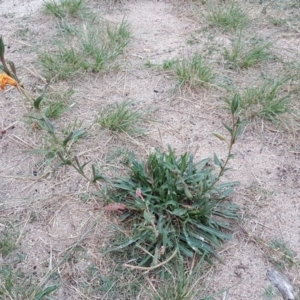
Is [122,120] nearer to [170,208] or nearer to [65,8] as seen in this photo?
[170,208]

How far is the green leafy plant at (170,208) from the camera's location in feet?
6.17

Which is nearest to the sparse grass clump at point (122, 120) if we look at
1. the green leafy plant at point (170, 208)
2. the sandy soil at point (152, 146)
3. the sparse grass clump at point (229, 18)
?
the sandy soil at point (152, 146)

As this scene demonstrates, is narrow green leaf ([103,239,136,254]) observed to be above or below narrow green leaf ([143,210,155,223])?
below

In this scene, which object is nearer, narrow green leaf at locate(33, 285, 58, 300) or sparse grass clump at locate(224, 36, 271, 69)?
narrow green leaf at locate(33, 285, 58, 300)

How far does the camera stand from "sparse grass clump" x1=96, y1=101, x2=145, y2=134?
2.48 m

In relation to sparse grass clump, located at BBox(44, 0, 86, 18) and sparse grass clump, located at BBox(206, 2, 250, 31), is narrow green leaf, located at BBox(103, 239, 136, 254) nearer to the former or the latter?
sparse grass clump, located at BBox(206, 2, 250, 31)

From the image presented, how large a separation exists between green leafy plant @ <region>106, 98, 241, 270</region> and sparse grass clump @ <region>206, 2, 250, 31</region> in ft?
4.83

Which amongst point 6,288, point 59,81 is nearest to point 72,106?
point 59,81

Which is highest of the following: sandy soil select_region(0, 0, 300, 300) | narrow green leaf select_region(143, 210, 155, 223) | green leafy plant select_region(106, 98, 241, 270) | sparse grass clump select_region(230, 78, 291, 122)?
narrow green leaf select_region(143, 210, 155, 223)

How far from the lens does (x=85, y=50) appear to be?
2.98 meters

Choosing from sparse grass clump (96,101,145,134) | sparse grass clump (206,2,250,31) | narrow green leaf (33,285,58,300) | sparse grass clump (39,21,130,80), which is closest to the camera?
narrow green leaf (33,285,58,300)

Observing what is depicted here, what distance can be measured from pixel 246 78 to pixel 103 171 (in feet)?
3.69

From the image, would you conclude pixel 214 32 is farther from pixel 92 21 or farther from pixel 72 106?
pixel 72 106

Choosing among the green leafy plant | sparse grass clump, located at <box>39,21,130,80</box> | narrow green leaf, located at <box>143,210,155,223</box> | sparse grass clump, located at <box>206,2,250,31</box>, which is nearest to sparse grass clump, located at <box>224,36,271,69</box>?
sparse grass clump, located at <box>206,2,250,31</box>
